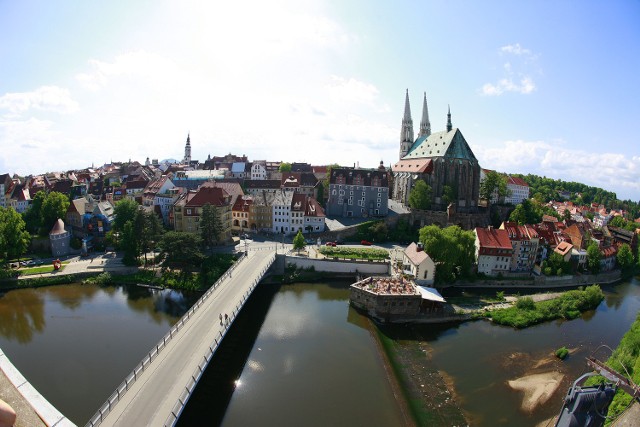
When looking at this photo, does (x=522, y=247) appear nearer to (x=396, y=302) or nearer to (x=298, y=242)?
(x=396, y=302)

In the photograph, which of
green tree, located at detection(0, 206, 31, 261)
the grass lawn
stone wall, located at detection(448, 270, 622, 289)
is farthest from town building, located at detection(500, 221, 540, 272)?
green tree, located at detection(0, 206, 31, 261)

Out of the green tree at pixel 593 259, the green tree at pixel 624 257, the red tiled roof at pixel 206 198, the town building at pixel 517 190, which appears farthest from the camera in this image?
the town building at pixel 517 190

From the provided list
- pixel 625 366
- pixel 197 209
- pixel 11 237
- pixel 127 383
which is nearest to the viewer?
pixel 127 383

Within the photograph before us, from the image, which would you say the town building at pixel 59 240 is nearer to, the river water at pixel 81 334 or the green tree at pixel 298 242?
the river water at pixel 81 334

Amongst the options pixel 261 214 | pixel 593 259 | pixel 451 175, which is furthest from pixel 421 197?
pixel 261 214

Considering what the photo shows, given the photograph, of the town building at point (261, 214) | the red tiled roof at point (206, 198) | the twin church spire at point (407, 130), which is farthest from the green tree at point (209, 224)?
the twin church spire at point (407, 130)

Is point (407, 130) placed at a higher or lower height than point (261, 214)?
higher

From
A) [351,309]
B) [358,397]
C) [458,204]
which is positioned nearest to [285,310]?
[351,309]
